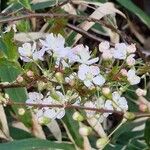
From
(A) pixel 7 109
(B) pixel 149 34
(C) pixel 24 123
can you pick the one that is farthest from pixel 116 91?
(B) pixel 149 34

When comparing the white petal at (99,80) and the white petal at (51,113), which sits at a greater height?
the white petal at (99,80)

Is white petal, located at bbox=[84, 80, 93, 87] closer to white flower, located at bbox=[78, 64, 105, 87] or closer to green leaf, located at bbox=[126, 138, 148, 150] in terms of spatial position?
white flower, located at bbox=[78, 64, 105, 87]

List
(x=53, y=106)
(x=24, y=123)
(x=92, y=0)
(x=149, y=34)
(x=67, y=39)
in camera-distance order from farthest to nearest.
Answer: (x=149, y=34) < (x=92, y=0) < (x=67, y=39) < (x=24, y=123) < (x=53, y=106)

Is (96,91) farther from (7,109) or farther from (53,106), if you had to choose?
(7,109)

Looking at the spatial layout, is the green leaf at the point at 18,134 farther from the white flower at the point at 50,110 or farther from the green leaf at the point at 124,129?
the white flower at the point at 50,110

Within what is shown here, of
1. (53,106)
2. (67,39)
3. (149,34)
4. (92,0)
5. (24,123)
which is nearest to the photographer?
(53,106)

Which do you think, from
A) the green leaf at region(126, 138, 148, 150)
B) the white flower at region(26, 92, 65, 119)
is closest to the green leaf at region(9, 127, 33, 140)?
the green leaf at region(126, 138, 148, 150)

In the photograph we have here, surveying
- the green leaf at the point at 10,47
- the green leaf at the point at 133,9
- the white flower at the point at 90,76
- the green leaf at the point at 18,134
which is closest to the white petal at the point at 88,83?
the white flower at the point at 90,76

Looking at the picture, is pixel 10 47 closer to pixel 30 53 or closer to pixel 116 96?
pixel 30 53

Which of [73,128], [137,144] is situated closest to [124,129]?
[137,144]
